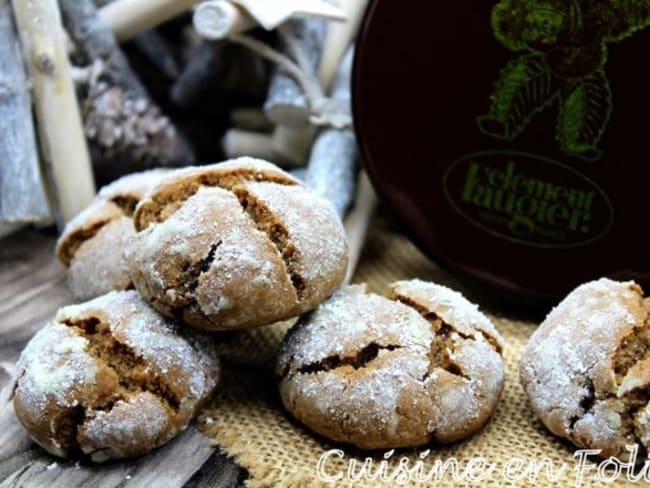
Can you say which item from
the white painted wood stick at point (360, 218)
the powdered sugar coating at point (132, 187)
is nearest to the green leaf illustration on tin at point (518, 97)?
the white painted wood stick at point (360, 218)

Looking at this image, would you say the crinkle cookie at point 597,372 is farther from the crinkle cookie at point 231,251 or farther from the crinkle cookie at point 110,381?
the crinkle cookie at point 110,381

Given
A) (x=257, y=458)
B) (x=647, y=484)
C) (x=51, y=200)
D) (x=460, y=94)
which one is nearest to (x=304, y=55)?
(x=460, y=94)

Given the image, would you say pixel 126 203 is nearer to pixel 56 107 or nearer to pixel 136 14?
pixel 56 107

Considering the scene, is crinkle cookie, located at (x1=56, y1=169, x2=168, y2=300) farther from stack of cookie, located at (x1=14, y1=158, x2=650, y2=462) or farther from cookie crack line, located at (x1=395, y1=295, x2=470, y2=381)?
cookie crack line, located at (x1=395, y1=295, x2=470, y2=381)

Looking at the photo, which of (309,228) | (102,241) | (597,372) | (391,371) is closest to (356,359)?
(391,371)

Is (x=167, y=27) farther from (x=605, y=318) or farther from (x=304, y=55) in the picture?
(x=605, y=318)
